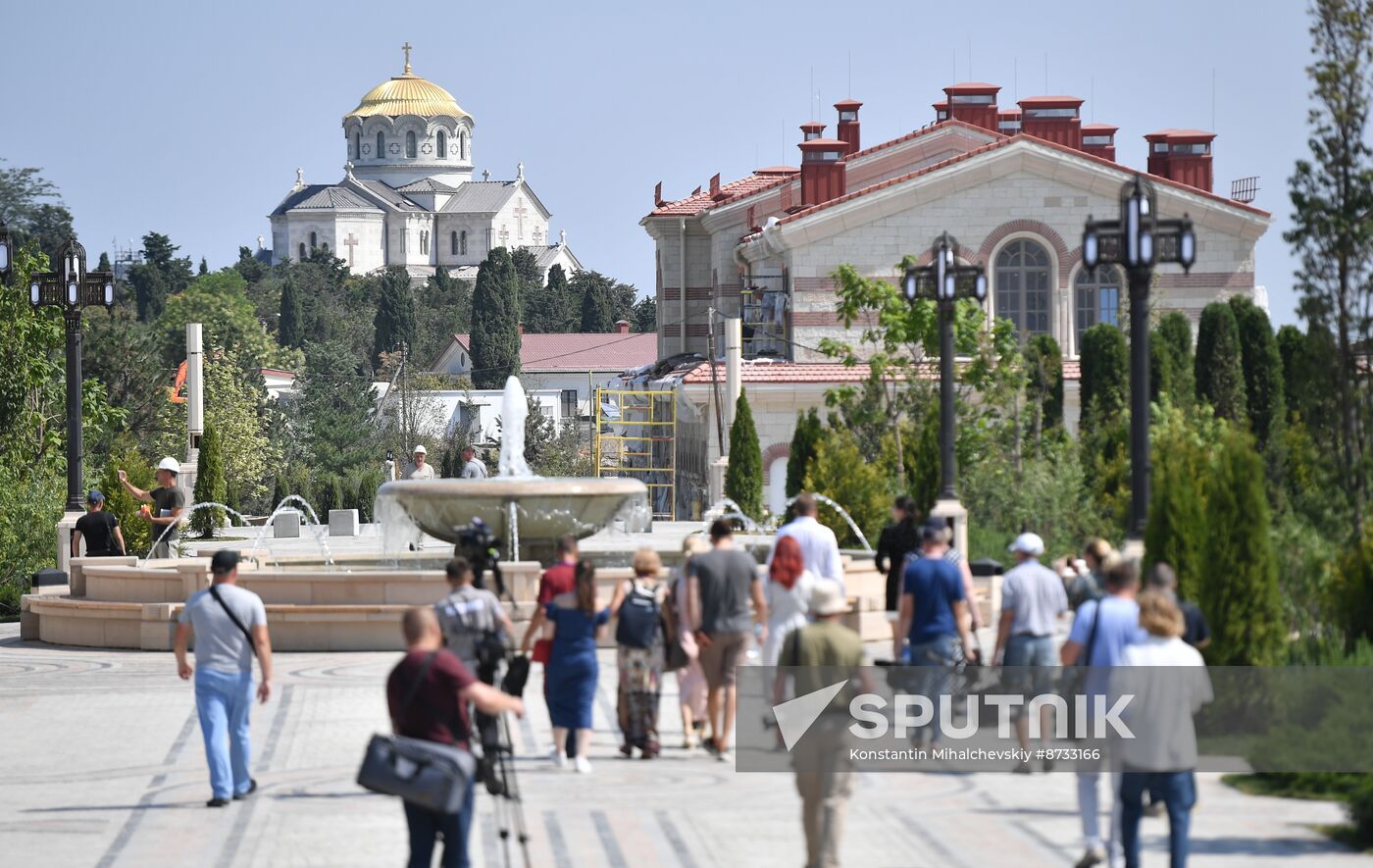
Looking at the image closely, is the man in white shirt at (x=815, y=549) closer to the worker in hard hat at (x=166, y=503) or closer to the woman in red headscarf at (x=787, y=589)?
the woman in red headscarf at (x=787, y=589)

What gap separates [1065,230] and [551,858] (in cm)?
3461

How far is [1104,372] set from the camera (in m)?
31.8

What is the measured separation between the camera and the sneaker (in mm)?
9555

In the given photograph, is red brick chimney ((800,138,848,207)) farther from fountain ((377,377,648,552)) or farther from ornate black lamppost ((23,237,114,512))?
fountain ((377,377,648,552))

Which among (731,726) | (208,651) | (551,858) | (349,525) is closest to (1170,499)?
(731,726)

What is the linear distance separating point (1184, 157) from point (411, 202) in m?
142

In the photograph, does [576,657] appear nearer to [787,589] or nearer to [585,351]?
[787,589]

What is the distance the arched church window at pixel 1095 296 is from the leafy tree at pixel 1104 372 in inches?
458

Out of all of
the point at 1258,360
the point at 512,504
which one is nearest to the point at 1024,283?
the point at 1258,360

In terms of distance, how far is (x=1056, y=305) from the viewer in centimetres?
4331

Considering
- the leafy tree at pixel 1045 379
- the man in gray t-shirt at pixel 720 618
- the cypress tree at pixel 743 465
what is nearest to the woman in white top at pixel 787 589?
the man in gray t-shirt at pixel 720 618

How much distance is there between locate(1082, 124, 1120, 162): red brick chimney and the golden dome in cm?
13789

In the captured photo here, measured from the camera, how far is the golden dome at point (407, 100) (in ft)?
611

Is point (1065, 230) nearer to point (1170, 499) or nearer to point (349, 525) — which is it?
point (349, 525)
